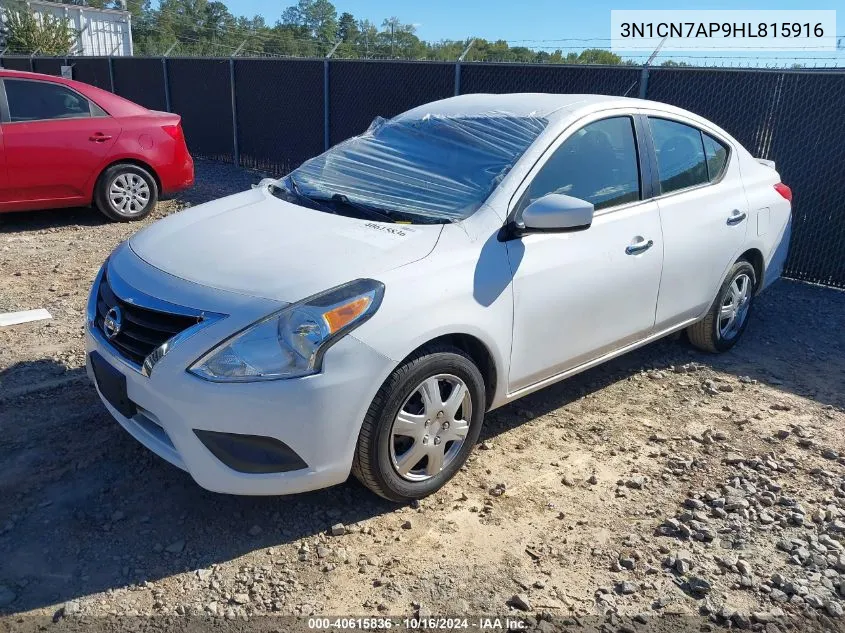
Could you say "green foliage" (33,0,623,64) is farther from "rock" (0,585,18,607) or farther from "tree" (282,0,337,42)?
"rock" (0,585,18,607)

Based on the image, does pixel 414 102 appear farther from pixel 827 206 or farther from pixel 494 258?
pixel 494 258

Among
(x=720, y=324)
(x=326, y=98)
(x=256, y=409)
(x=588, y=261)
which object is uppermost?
(x=326, y=98)

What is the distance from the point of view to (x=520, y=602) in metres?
2.85

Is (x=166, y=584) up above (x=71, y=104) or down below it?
below

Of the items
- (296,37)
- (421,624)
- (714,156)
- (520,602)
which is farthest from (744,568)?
(296,37)

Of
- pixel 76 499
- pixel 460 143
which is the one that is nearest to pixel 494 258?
pixel 460 143

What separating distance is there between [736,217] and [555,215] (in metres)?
1.98

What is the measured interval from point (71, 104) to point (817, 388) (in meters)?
7.38

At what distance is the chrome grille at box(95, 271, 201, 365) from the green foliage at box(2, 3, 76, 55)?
32189 mm

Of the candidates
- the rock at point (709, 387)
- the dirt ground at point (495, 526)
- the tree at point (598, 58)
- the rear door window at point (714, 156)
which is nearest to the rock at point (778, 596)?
the dirt ground at point (495, 526)

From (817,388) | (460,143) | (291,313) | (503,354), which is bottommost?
(817,388)

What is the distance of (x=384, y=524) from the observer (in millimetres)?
3293

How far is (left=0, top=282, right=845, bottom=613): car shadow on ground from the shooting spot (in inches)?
116

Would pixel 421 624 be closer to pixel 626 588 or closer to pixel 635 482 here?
pixel 626 588
